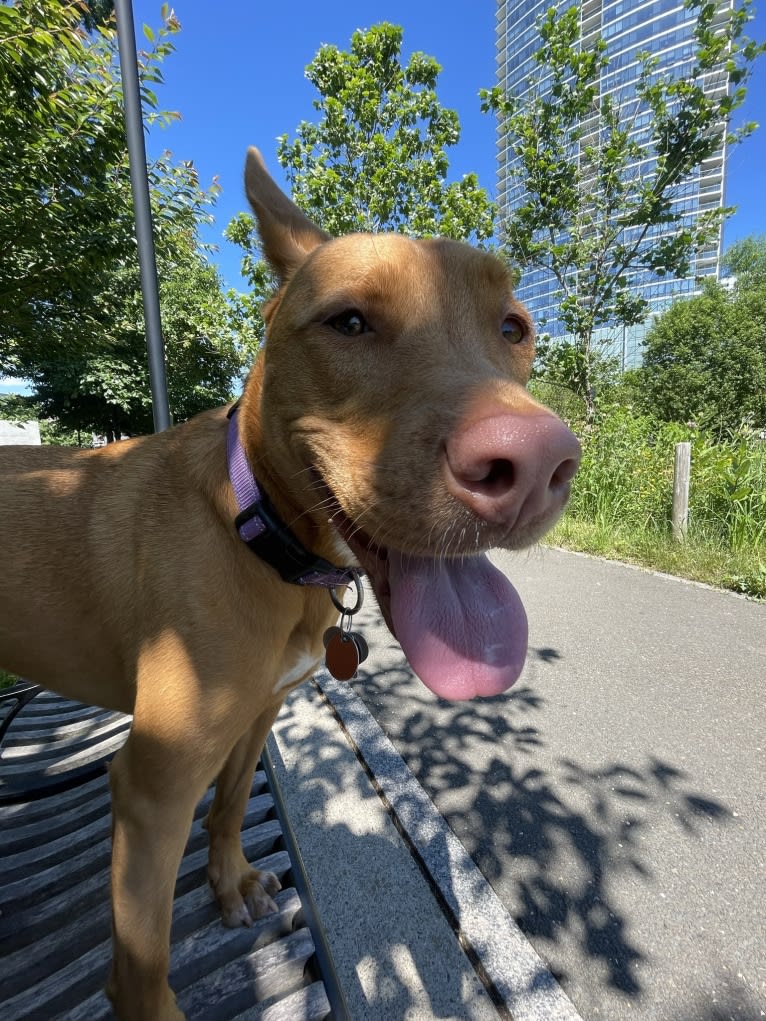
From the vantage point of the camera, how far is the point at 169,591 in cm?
148

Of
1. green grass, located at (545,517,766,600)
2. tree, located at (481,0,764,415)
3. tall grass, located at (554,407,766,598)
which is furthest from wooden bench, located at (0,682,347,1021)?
tree, located at (481,0,764,415)

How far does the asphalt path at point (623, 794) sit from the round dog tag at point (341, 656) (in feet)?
2.13

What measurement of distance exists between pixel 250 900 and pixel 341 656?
1.08 meters

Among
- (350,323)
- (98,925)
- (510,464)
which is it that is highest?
(350,323)

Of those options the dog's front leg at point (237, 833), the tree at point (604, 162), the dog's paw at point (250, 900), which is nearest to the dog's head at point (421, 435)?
the dog's front leg at point (237, 833)

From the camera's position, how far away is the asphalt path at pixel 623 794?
206cm

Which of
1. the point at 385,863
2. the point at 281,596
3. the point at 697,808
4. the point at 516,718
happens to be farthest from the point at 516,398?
the point at 516,718

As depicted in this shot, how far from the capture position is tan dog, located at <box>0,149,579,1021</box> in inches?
51.1

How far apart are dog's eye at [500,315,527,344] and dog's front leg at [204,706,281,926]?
1.60 meters

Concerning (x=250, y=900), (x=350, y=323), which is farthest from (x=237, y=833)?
(x=350, y=323)

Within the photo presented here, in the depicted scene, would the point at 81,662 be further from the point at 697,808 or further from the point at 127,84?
the point at 127,84

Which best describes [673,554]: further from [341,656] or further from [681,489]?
[341,656]

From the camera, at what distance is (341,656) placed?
1.70 m

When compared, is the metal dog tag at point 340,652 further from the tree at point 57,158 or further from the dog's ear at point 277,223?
the tree at point 57,158
